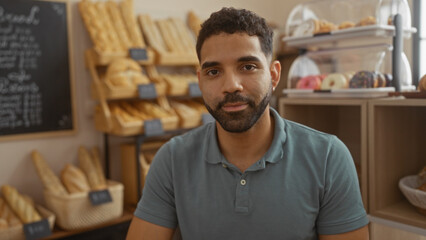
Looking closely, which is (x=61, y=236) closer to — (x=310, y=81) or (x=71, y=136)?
(x=71, y=136)

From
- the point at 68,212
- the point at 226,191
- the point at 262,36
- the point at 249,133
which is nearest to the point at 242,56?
the point at 262,36

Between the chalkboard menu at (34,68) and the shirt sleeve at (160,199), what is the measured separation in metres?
1.49

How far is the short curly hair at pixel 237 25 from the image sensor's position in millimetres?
1133

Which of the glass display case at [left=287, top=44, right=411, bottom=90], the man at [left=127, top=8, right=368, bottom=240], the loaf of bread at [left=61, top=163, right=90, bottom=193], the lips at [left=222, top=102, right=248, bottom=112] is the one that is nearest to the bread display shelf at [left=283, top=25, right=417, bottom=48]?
the glass display case at [left=287, top=44, right=411, bottom=90]

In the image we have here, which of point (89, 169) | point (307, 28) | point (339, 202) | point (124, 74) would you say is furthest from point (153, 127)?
point (339, 202)

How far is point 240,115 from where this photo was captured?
112 centimetres

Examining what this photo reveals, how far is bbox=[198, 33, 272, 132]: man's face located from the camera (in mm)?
1109

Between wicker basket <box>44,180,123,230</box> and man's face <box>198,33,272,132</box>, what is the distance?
1.35 metres

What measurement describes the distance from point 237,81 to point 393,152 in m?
0.75

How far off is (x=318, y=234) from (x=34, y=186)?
199cm

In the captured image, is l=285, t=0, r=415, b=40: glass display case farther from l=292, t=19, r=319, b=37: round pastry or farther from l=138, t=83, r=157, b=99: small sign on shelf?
l=138, t=83, r=157, b=99: small sign on shelf

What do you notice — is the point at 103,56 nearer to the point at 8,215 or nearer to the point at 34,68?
the point at 34,68

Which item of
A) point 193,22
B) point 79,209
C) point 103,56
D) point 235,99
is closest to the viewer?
point 235,99

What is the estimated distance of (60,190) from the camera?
2270mm
